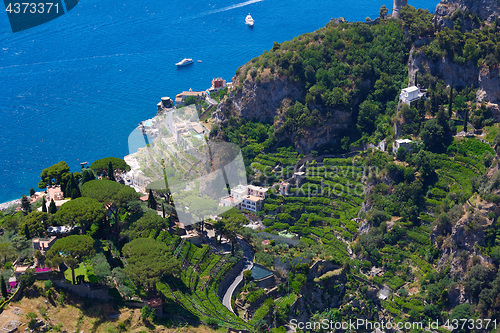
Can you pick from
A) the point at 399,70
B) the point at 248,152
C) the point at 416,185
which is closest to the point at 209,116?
the point at 248,152

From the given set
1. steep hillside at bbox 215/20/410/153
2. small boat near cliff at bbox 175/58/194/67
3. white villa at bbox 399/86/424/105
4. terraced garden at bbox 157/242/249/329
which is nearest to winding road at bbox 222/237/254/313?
terraced garden at bbox 157/242/249/329

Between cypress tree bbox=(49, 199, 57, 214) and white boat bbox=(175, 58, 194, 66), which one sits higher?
white boat bbox=(175, 58, 194, 66)

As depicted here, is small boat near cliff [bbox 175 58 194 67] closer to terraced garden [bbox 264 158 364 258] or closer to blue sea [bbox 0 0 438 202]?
blue sea [bbox 0 0 438 202]

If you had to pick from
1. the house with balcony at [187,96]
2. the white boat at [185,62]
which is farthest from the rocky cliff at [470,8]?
the white boat at [185,62]

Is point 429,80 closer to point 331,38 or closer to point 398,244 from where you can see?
point 331,38

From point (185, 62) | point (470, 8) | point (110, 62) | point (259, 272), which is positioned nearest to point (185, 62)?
point (185, 62)
